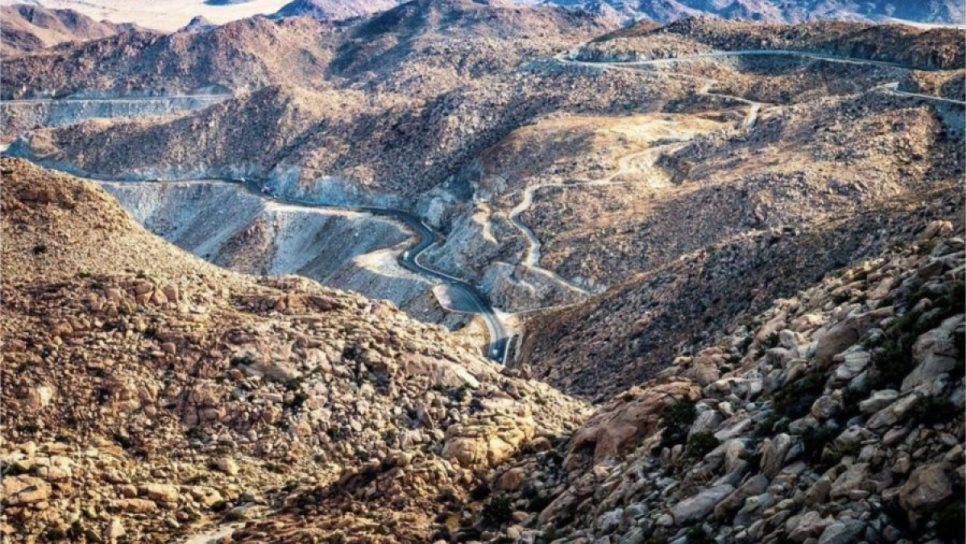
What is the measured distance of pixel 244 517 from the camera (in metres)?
23.1

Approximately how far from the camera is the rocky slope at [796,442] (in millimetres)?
12055

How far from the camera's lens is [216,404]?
27109mm

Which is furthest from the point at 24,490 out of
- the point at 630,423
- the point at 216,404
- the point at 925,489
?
the point at 925,489

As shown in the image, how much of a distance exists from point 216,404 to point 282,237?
79.9 meters

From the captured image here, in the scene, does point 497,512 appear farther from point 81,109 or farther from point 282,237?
point 81,109

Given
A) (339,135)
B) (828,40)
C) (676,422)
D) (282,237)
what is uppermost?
(676,422)

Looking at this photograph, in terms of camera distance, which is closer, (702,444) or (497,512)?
(702,444)

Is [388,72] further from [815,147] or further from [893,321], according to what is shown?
[893,321]

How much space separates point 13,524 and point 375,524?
8261mm

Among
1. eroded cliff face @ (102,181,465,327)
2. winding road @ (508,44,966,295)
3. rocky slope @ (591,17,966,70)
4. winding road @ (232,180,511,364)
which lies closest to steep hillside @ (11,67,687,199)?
winding road @ (232,180,511,364)

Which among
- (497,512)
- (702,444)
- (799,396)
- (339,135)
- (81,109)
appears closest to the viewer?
(799,396)

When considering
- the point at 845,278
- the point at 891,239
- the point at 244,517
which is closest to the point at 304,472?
the point at 244,517

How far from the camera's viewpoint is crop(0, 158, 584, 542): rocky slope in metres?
22.3

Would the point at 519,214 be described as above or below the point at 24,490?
below
